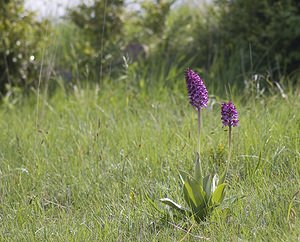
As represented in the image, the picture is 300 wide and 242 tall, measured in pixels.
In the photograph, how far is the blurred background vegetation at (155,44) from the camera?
19.2ft

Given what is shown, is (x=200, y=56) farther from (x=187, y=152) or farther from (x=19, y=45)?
(x=187, y=152)

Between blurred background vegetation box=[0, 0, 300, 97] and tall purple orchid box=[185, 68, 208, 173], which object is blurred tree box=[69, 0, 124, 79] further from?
tall purple orchid box=[185, 68, 208, 173]

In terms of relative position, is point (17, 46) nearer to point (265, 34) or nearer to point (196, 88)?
point (265, 34)

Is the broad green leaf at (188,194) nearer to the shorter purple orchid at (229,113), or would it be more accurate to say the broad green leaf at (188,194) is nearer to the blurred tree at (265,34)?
the shorter purple orchid at (229,113)

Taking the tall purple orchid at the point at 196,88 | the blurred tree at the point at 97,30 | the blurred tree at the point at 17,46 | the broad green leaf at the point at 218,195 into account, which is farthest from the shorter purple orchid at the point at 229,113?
the blurred tree at the point at 17,46

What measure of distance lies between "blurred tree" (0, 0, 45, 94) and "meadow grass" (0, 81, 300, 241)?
4.19 ft

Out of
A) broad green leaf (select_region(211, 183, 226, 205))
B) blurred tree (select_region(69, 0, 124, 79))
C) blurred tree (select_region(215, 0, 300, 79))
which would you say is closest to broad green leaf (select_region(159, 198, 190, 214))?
broad green leaf (select_region(211, 183, 226, 205))

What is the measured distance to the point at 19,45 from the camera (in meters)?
6.30

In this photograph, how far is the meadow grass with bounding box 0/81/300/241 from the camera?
9.85ft

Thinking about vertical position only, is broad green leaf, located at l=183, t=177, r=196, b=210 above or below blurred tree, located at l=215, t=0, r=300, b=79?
below

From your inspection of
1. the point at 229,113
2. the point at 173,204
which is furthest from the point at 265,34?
the point at 173,204

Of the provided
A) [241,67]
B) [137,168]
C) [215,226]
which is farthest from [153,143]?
[241,67]

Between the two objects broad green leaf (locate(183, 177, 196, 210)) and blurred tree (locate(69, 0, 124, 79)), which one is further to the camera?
blurred tree (locate(69, 0, 124, 79))

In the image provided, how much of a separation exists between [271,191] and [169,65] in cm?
331
